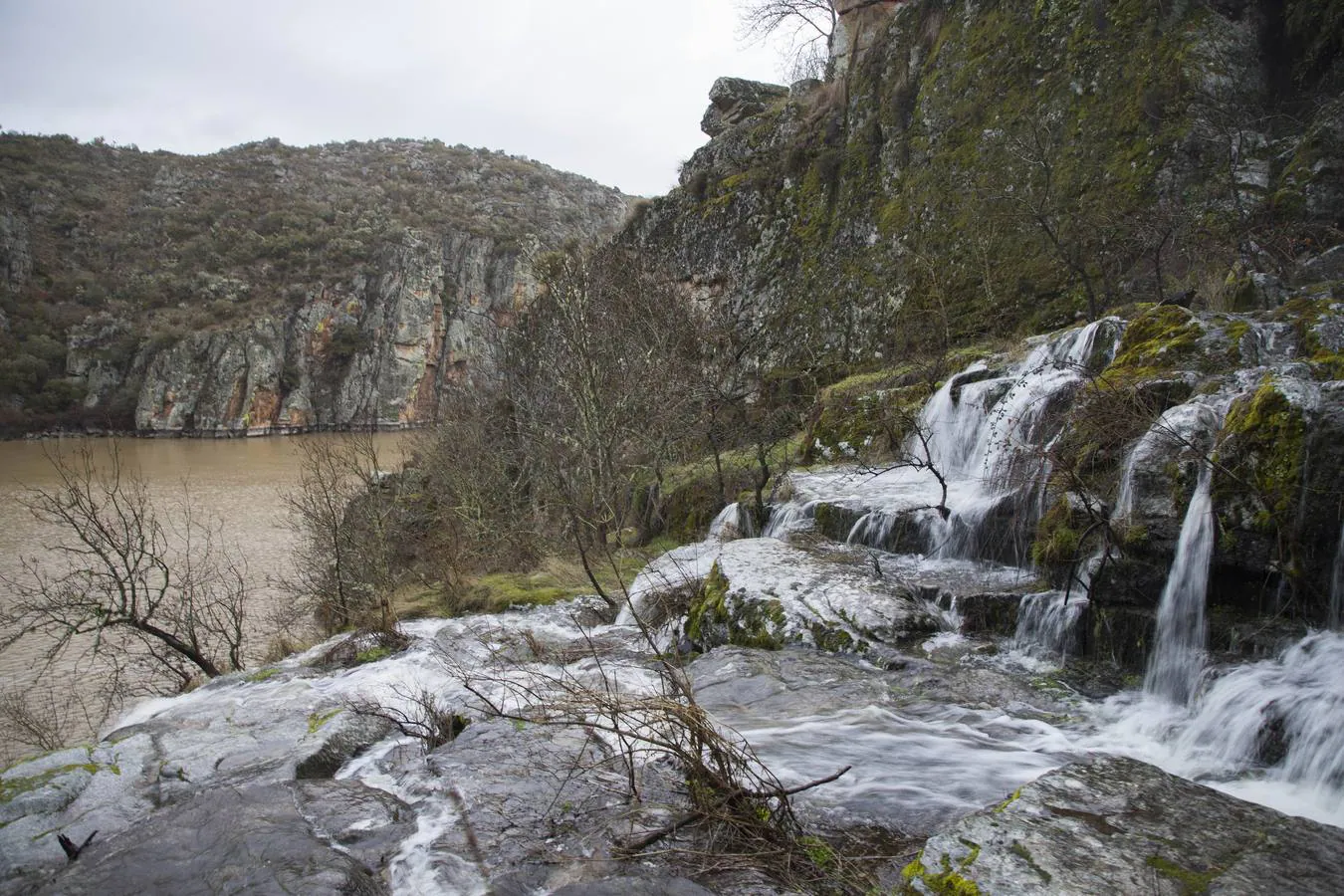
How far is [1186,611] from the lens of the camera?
5145 mm

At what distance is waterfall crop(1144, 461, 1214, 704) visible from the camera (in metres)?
4.95

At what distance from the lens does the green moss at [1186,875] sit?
2.58 m

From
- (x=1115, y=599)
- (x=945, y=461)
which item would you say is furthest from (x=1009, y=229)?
(x=1115, y=599)

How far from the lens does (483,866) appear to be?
341 cm

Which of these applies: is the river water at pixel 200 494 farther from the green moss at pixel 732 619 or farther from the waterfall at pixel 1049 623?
the waterfall at pixel 1049 623

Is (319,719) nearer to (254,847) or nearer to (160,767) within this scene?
(160,767)

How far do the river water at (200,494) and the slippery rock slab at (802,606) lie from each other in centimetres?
890

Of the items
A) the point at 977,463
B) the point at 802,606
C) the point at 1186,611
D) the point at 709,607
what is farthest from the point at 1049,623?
the point at 977,463

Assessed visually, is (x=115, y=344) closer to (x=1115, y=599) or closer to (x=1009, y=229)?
(x=1009, y=229)

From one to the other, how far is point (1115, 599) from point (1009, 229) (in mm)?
11649

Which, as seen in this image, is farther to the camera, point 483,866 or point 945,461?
point 945,461

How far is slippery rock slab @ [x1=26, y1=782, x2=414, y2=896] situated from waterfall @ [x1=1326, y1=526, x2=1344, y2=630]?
5599 mm

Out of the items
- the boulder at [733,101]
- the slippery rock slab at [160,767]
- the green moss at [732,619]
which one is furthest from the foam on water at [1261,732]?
the boulder at [733,101]

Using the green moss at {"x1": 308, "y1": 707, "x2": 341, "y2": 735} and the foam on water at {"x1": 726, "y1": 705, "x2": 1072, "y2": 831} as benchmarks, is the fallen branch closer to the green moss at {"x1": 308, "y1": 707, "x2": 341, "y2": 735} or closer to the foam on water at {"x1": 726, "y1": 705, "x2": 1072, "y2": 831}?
the foam on water at {"x1": 726, "y1": 705, "x2": 1072, "y2": 831}
